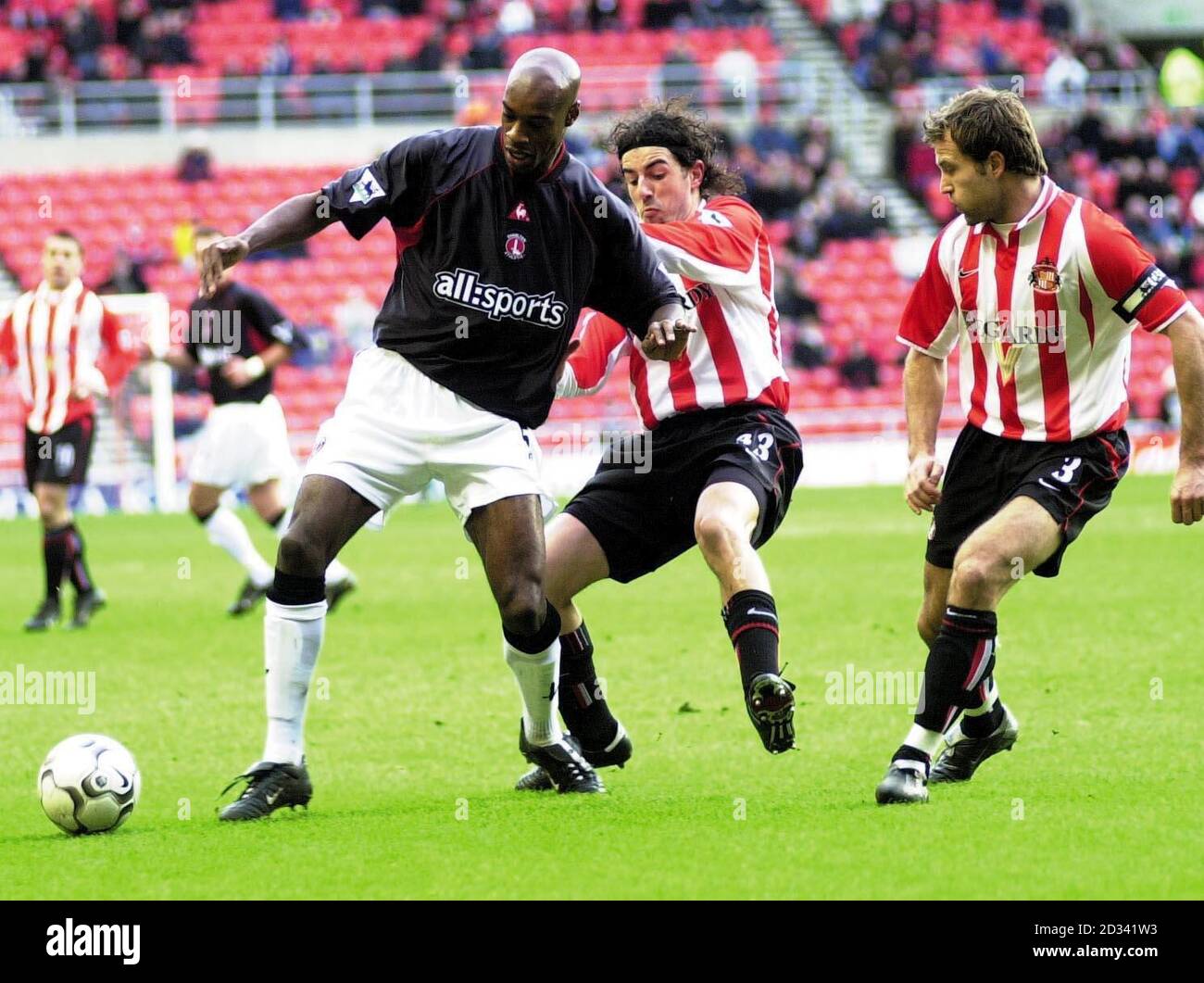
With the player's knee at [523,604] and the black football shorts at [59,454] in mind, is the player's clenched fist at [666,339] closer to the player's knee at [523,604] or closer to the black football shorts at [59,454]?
the player's knee at [523,604]

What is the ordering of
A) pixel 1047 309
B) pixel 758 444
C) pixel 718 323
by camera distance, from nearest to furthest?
1. pixel 1047 309
2. pixel 758 444
3. pixel 718 323

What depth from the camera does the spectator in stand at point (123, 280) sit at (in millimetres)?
23906

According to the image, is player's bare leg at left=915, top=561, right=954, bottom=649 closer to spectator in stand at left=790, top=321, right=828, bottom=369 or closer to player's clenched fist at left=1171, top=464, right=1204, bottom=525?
player's clenched fist at left=1171, top=464, right=1204, bottom=525

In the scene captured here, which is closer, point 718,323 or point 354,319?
point 718,323

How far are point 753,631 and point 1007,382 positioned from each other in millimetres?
1206

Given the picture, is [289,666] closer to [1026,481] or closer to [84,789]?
[84,789]

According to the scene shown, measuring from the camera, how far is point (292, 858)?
505 centimetres

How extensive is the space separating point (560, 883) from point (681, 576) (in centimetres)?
988

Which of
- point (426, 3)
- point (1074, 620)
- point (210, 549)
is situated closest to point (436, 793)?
point (1074, 620)

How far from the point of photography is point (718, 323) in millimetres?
6457

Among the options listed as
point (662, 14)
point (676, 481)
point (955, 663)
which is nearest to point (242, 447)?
point (676, 481)

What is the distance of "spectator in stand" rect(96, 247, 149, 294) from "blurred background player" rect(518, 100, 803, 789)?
1839 cm

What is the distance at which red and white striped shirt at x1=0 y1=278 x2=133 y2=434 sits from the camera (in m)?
11.7

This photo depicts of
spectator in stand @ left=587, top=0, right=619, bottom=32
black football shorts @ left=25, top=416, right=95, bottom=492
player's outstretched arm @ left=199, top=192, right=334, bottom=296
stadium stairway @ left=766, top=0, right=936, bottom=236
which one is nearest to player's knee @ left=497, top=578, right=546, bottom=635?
player's outstretched arm @ left=199, top=192, right=334, bottom=296
